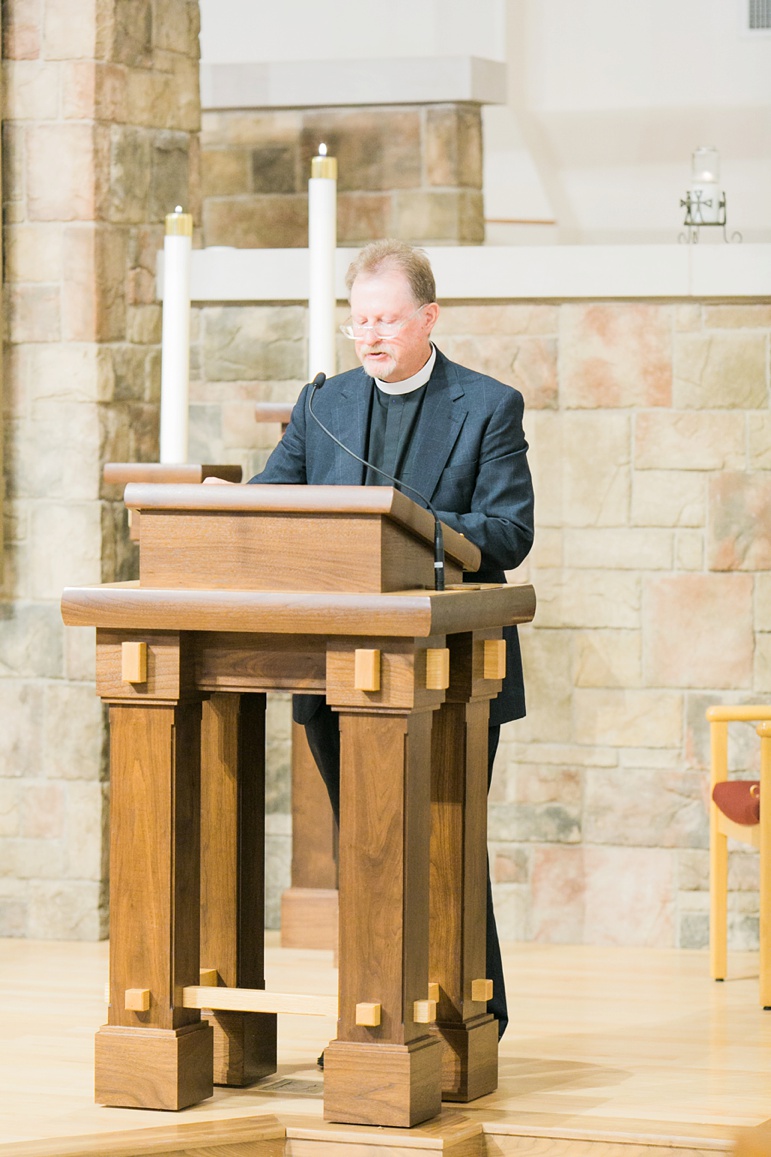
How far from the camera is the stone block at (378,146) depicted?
21.4 feet

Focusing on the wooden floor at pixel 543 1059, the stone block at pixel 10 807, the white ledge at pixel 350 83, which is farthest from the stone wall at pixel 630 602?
the white ledge at pixel 350 83

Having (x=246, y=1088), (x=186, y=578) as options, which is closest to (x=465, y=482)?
(x=186, y=578)

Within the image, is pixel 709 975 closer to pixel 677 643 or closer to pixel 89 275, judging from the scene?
pixel 677 643

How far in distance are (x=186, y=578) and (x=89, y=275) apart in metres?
2.05

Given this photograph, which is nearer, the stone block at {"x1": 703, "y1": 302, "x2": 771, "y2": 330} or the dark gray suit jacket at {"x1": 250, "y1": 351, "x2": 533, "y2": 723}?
the dark gray suit jacket at {"x1": 250, "y1": 351, "x2": 533, "y2": 723}

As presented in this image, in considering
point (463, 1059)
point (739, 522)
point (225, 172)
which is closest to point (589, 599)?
point (739, 522)

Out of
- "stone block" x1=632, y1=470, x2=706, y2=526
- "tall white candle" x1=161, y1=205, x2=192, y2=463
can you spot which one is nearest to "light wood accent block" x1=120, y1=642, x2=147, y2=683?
"tall white candle" x1=161, y1=205, x2=192, y2=463

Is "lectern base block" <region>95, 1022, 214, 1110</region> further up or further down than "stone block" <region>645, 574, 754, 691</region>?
further down

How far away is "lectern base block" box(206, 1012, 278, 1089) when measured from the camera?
3256 mm

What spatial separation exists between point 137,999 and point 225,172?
4274 mm

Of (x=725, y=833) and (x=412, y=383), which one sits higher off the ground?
(x=412, y=383)

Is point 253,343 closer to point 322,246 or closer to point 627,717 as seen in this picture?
point 322,246

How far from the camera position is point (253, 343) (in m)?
4.96

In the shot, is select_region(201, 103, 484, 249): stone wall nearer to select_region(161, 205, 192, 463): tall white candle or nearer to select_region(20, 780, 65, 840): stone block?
select_region(161, 205, 192, 463): tall white candle
